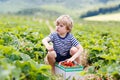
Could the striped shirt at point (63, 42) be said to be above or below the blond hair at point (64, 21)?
below

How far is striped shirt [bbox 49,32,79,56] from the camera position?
774cm

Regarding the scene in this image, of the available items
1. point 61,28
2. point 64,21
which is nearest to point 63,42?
point 61,28

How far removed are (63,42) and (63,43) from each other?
0.02 m

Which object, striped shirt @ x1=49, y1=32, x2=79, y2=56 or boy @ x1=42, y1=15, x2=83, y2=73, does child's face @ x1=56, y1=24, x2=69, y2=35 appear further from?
striped shirt @ x1=49, y1=32, x2=79, y2=56

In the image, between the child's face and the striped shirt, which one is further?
the striped shirt

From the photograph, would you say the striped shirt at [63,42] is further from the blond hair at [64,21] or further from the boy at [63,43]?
the blond hair at [64,21]

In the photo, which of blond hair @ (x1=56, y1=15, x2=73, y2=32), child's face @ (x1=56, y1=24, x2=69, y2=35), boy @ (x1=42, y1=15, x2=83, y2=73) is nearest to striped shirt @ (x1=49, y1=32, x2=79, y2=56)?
boy @ (x1=42, y1=15, x2=83, y2=73)

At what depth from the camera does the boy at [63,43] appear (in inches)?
294

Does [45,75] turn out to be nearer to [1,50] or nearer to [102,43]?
[1,50]

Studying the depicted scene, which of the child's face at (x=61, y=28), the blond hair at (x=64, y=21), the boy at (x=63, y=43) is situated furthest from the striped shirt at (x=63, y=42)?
the blond hair at (x=64, y=21)

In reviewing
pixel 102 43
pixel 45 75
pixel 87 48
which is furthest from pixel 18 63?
pixel 102 43

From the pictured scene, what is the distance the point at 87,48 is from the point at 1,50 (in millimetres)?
5273

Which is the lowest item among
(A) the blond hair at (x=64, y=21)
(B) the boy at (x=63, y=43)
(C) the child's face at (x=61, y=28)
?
(B) the boy at (x=63, y=43)

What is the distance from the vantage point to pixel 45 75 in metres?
5.00
